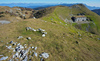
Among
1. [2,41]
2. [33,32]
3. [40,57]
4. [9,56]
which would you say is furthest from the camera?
[33,32]

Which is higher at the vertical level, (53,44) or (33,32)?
(33,32)

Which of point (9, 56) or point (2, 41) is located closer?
point (9, 56)

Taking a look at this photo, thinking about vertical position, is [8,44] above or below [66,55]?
above

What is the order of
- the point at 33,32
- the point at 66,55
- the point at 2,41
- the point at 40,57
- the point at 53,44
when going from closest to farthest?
the point at 40,57, the point at 66,55, the point at 2,41, the point at 53,44, the point at 33,32

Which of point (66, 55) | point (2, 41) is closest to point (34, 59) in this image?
point (66, 55)

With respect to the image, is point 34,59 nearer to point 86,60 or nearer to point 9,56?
point 9,56

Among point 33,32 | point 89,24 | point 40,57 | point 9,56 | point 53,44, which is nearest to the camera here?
point 9,56

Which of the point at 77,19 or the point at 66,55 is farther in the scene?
the point at 77,19

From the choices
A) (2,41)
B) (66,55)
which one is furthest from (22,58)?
(66,55)

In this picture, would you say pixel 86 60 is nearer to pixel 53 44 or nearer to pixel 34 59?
pixel 53 44
